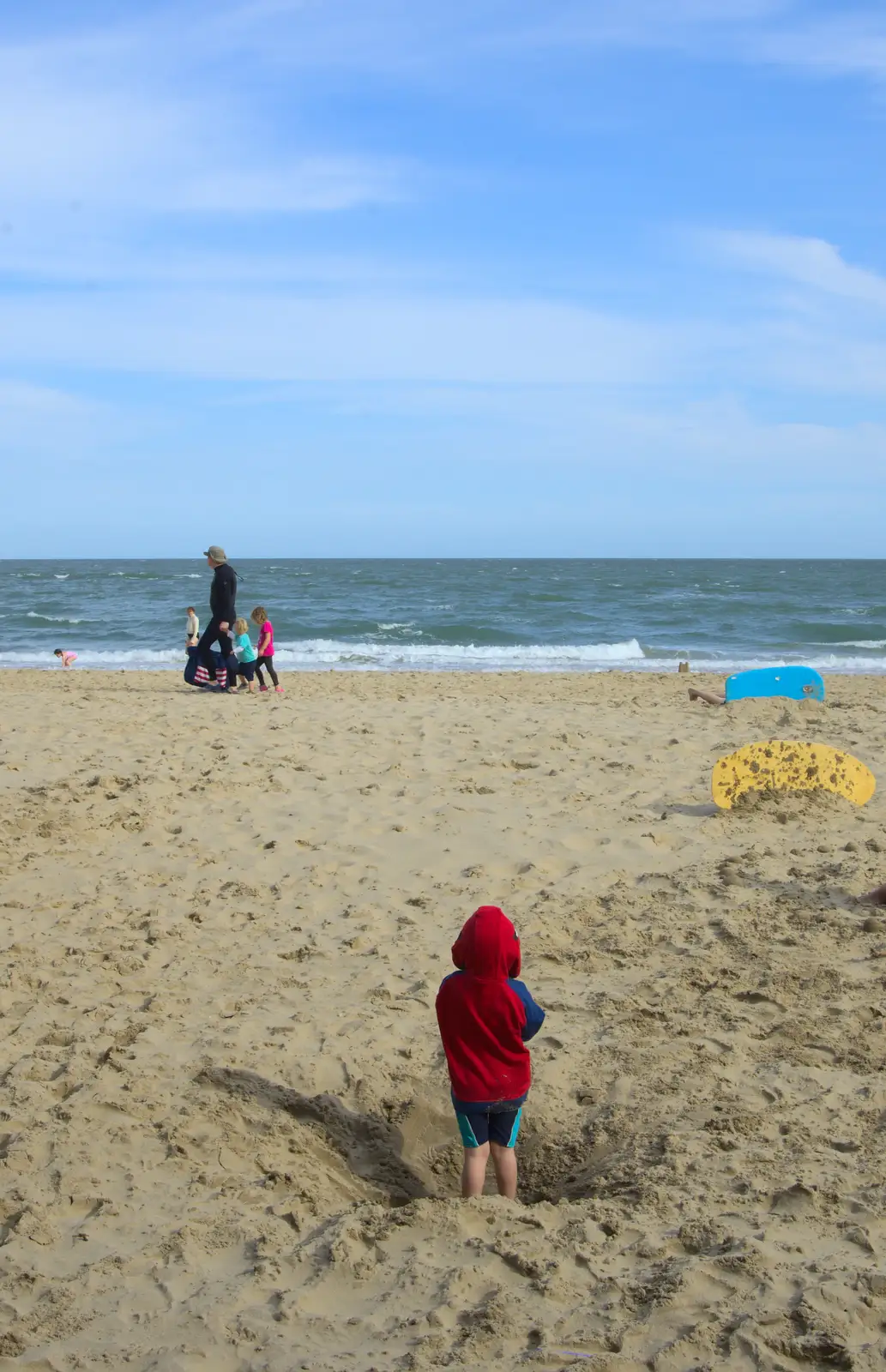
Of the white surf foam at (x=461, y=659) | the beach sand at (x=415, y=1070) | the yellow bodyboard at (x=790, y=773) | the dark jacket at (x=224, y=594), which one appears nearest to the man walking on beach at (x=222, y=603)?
the dark jacket at (x=224, y=594)

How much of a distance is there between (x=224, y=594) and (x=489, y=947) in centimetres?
912

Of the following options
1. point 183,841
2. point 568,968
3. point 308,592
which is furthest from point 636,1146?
point 308,592

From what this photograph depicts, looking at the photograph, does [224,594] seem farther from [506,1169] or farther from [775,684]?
[506,1169]

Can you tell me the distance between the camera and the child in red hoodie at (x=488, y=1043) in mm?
A: 3506

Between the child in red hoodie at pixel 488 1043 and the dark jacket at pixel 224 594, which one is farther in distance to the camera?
the dark jacket at pixel 224 594

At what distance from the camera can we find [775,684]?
12.2m

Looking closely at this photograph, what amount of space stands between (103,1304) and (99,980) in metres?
2.14

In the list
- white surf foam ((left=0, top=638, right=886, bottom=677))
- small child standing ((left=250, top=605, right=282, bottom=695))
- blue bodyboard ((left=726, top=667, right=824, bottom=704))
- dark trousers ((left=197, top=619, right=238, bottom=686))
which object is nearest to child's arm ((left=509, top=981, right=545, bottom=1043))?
blue bodyboard ((left=726, top=667, right=824, bottom=704))

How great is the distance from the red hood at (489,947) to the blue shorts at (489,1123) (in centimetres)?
43

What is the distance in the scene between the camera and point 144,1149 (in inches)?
142

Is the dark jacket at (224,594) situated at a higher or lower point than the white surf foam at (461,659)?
higher

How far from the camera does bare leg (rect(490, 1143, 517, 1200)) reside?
3.53 meters

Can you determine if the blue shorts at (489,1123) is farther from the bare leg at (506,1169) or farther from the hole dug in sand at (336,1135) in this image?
the hole dug in sand at (336,1135)

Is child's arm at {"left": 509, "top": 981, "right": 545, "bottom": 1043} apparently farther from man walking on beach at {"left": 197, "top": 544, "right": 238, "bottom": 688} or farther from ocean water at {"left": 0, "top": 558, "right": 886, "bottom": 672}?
ocean water at {"left": 0, "top": 558, "right": 886, "bottom": 672}
